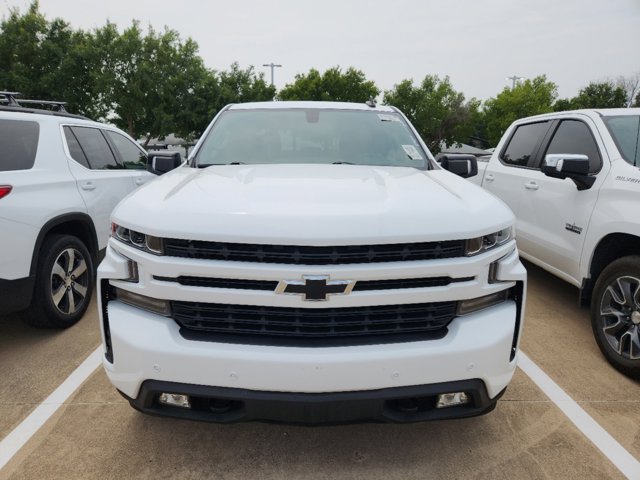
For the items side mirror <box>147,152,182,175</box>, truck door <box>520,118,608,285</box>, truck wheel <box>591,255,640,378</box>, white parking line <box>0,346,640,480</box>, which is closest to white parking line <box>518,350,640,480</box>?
white parking line <box>0,346,640,480</box>

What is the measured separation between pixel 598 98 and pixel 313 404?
6368 centimetres

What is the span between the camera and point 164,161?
3.33 metres

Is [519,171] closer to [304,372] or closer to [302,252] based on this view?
[302,252]

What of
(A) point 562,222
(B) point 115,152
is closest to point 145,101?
(B) point 115,152

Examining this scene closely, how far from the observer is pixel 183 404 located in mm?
2043

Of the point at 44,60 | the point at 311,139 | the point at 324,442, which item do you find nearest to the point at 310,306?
the point at 324,442

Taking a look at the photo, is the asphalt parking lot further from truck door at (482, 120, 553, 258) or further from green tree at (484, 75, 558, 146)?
green tree at (484, 75, 558, 146)

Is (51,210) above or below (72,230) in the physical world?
above

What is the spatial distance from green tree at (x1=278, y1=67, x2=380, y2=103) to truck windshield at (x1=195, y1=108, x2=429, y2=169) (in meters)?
41.7

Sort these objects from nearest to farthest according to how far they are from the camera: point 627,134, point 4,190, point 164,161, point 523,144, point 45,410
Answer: point 45,410, point 4,190, point 164,161, point 627,134, point 523,144

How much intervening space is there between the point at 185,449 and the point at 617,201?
3.36m

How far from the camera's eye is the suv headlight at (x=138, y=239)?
6.63 ft

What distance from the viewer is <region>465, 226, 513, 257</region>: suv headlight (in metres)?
2.06

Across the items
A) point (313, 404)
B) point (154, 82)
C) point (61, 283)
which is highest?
point (154, 82)
